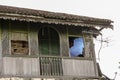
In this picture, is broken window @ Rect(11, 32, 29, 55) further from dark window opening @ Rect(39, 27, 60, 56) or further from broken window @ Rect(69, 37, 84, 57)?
broken window @ Rect(69, 37, 84, 57)

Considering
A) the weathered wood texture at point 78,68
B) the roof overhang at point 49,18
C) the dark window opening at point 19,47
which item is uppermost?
the roof overhang at point 49,18

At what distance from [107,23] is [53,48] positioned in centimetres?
309

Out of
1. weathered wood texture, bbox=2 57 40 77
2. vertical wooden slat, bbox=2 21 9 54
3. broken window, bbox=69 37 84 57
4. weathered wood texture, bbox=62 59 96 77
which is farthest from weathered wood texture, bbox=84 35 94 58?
vertical wooden slat, bbox=2 21 9 54

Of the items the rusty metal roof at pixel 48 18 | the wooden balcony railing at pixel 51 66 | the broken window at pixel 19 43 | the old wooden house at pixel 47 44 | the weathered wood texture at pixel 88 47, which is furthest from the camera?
the weathered wood texture at pixel 88 47

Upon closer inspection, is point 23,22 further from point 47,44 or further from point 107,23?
point 107,23

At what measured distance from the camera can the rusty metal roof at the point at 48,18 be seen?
17.1m

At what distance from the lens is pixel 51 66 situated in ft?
59.4

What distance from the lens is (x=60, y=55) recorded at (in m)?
18.5

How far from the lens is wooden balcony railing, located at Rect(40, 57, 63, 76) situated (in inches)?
703

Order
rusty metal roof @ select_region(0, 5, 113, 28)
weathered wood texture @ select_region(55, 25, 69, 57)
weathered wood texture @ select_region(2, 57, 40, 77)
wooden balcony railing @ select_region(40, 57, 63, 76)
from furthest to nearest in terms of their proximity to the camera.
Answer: weathered wood texture @ select_region(55, 25, 69, 57) → wooden balcony railing @ select_region(40, 57, 63, 76) → rusty metal roof @ select_region(0, 5, 113, 28) → weathered wood texture @ select_region(2, 57, 40, 77)

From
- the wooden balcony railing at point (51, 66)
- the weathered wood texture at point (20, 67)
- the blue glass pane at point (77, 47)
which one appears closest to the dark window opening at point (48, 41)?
the wooden balcony railing at point (51, 66)

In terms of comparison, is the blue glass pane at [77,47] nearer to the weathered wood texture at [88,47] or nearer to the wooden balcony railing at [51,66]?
the weathered wood texture at [88,47]

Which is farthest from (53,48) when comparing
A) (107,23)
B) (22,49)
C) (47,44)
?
(107,23)

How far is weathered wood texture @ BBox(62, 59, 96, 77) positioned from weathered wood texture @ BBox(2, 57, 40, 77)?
1487 mm
